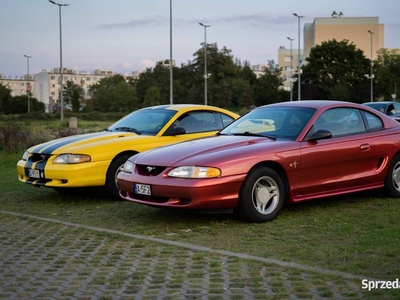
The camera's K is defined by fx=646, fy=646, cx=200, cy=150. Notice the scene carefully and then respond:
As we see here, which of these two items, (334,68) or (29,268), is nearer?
(29,268)

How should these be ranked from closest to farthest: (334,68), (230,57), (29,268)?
1. (29,268)
2. (334,68)
3. (230,57)

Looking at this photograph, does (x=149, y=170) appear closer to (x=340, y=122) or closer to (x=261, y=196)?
(x=261, y=196)

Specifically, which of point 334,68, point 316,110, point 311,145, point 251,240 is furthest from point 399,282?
point 334,68

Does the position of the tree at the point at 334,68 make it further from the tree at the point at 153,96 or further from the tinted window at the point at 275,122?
the tinted window at the point at 275,122

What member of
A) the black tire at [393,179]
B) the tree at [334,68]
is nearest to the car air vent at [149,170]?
the black tire at [393,179]

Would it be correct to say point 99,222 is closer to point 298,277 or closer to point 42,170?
point 42,170

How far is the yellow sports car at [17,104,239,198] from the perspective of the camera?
9.20m

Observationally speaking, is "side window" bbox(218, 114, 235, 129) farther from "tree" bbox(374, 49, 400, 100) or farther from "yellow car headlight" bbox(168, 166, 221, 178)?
"tree" bbox(374, 49, 400, 100)

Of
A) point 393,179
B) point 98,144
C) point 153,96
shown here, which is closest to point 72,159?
point 98,144

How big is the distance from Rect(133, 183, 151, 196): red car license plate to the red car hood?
10.9 inches

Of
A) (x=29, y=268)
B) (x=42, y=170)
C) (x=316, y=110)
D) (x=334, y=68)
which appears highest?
(x=334, y=68)

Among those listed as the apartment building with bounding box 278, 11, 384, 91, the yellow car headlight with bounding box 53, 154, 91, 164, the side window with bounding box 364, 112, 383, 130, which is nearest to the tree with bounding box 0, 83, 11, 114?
the apartment building with bounding box 278, 11, 384, 91

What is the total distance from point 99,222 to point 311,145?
2771 millimetres

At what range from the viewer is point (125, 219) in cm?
809
